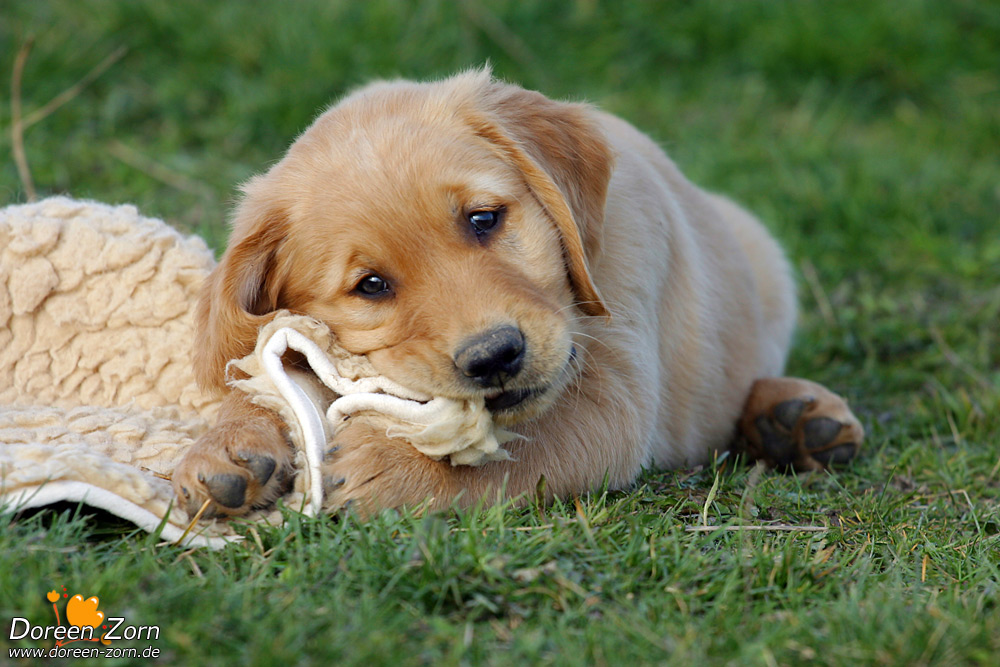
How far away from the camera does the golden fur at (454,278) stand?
284 cm

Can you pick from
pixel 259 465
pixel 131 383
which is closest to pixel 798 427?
pixel 259 465

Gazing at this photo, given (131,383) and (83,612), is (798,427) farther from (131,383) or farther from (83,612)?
(83,612)

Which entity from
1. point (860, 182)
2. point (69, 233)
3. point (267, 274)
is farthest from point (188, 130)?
point (860, 182)

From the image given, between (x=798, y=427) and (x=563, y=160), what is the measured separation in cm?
148

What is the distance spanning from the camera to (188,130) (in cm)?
651

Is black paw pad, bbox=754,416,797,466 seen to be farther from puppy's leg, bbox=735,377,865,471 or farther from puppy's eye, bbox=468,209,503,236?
puppy's eye, bbox=468,209,503,236

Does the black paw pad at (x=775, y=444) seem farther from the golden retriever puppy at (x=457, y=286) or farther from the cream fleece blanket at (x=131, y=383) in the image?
the cream fleece blanket at (x=131, y=383)

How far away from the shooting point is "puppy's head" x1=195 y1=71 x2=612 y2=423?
2.80 m

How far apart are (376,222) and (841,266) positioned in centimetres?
374

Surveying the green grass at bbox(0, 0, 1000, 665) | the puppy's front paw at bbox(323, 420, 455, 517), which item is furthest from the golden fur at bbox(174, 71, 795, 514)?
the green grass at bbox(0, 0, 1000, 665)

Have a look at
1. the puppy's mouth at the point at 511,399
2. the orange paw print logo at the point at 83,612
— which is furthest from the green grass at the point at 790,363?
the puppy's mouth at the point at 511,399

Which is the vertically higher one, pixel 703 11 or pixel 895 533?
pixel 703 11

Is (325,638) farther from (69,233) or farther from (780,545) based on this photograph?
(69,233)

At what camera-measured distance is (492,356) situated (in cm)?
271
